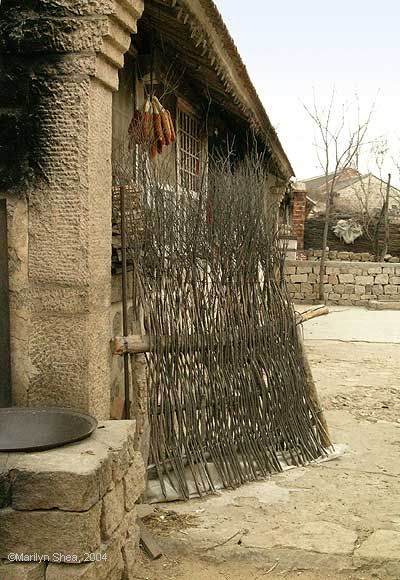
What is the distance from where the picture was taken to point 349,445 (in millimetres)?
5508

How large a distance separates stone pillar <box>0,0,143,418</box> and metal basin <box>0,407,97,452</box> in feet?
0.52

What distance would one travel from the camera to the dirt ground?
3385 mm

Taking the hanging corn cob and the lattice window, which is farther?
the lattice window

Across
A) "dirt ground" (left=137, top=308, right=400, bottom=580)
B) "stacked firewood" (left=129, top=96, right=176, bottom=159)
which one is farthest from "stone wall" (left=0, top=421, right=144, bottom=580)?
"stacked firewood" (left=129, top=96, right=176, bottom=159)

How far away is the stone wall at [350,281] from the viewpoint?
54.1ft

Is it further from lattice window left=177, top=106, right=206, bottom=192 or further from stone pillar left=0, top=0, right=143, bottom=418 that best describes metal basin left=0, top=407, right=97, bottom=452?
lattice window left=177, top=106, right=206, bottom=192

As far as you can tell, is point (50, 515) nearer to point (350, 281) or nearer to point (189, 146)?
point (189, 146)

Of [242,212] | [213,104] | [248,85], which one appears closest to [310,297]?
[213,104]

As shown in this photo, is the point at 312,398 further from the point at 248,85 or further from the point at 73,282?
A: the point at 248,85

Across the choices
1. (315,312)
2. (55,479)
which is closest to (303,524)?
(55,479)

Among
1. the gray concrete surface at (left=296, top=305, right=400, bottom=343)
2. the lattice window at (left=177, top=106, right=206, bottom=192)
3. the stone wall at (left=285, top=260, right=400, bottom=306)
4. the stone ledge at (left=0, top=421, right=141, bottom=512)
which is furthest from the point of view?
Answer: the stone wall at (left=285, top=260, right=400, bottom=306)

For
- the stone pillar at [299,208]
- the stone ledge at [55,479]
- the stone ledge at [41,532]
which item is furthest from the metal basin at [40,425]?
the stone pillar at [299,208]

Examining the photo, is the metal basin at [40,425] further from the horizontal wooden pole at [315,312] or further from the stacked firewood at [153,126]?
the horizontal wooden pole at [315,312]

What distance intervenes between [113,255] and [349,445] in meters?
2.78
